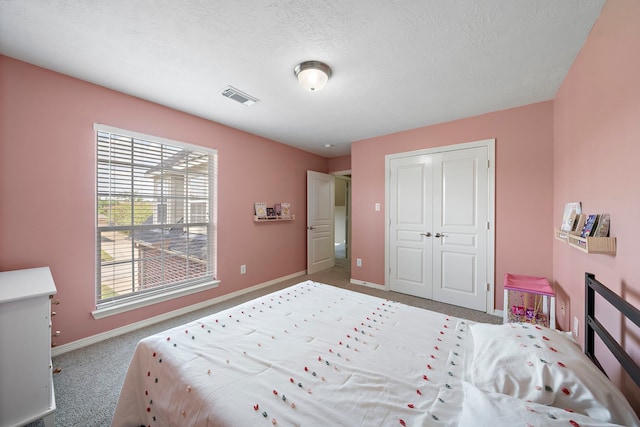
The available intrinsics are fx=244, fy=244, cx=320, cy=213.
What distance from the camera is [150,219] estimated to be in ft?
8.92

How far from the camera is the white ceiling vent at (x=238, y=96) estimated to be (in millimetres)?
2398

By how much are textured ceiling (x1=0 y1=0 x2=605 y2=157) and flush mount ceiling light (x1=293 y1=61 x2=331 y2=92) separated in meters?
0.05

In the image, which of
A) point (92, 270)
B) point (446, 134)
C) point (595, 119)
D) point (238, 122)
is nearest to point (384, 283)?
point (446, 134)

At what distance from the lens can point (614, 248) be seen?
1.29 meters

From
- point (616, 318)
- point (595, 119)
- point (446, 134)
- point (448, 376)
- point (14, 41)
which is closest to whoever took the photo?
point (448, 376)

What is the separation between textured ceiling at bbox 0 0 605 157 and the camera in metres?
1.46

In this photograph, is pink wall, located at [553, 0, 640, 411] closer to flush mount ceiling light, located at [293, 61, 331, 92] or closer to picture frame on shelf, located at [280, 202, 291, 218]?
flush mount ceiling light, located at [293, 61, 331, 92]

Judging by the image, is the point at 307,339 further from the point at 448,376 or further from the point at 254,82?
the point at 254,82

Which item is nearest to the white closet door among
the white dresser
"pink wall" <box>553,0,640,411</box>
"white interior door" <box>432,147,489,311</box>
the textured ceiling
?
"white interior door" <box>432,147,489,311</box>

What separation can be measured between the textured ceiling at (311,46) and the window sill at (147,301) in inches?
84.4

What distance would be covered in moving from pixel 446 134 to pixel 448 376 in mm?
3024

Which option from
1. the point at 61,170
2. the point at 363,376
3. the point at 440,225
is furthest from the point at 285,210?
the point at 363,376

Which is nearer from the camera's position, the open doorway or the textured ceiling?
the textured ceiling

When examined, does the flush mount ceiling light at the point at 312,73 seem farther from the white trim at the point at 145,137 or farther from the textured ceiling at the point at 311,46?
the white trim at the point at 145,137
